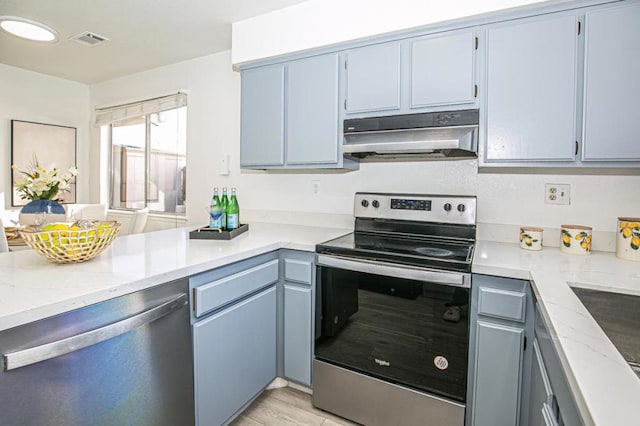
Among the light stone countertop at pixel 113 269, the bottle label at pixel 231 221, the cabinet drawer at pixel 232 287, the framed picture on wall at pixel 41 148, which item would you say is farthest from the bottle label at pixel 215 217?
the framed picture on wall at pixel 41 148

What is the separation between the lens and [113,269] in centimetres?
123

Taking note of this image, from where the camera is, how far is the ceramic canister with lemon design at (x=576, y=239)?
169 cm

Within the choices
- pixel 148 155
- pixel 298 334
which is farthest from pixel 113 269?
pixel 148 155

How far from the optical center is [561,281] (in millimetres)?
1253

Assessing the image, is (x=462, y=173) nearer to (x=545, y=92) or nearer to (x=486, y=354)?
(x=545, y=92)

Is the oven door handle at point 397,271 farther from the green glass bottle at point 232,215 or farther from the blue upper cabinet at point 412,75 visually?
the blue upper cabinet at point 412,75

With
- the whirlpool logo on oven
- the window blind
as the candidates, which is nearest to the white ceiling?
the window blind

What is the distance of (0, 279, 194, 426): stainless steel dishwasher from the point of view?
898 mm

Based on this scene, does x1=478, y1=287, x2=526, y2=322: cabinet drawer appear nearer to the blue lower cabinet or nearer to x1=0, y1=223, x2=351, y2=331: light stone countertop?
the blue lower cabinet

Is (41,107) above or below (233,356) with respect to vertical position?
above

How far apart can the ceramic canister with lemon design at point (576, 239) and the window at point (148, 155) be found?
9.81 ft

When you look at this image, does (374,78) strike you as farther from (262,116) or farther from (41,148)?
(41,148)

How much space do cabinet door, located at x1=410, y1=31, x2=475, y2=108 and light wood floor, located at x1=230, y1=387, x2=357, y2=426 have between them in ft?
5.74

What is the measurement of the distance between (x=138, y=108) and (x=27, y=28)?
3.70 feet
